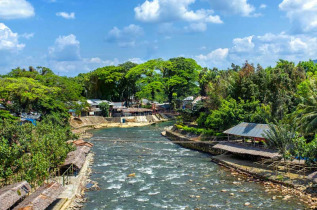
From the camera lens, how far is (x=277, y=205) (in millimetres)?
21312

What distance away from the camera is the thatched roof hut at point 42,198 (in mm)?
17547

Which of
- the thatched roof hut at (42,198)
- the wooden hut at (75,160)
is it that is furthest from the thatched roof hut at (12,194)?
the wooden hut at (75,160)

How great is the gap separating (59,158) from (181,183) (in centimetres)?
1221

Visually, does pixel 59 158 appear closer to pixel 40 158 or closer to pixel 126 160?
pixel 40 158

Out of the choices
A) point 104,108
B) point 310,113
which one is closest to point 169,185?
point 310,113

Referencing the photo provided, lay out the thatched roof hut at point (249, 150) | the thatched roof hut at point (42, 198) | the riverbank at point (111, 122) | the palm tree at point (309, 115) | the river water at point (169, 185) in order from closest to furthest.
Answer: the thatched roof hut at point (42, 198) → the river water at point (169, 185) → the palm tree at point (309, 115) → the thatched roof hut at point (249, 150) → the riverbank at point (111, 122)

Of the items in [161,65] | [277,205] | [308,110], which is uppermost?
[161,65]

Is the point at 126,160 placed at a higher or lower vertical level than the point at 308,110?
lower

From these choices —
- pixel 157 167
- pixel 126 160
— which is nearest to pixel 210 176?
pixel 157 167

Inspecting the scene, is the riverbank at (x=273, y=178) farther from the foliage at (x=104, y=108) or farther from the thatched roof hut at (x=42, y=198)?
the foliage at (x=104, y=108)

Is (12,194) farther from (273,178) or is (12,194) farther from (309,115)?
(309,115)

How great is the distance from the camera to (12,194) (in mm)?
18266

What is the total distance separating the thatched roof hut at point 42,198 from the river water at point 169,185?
9.51 feet

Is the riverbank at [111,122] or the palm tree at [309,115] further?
the riverbank at [111,122]
